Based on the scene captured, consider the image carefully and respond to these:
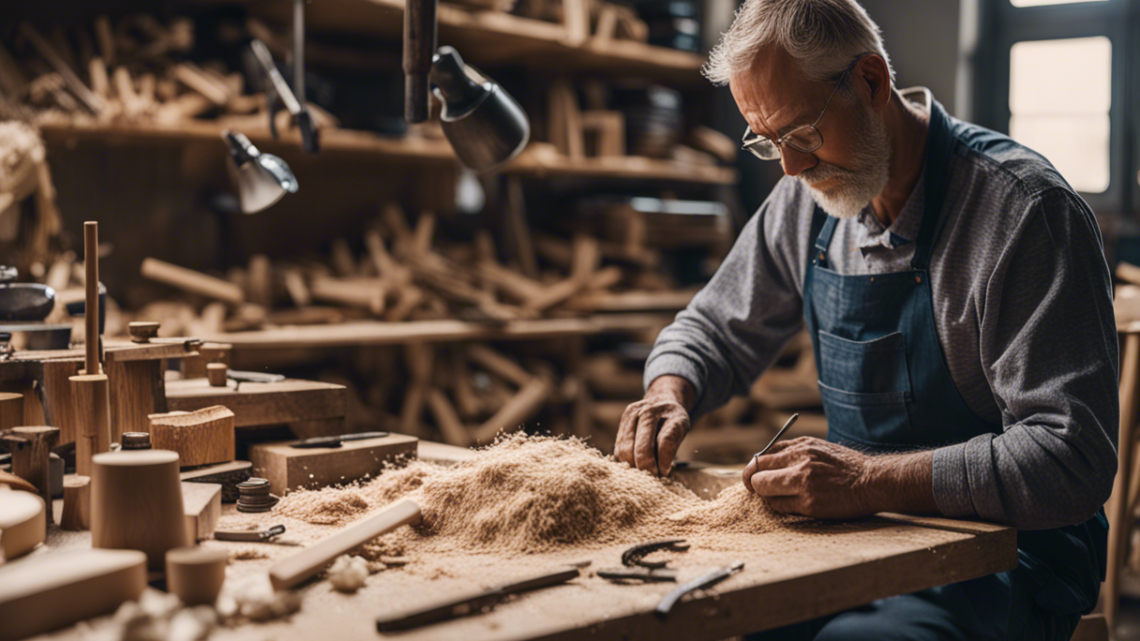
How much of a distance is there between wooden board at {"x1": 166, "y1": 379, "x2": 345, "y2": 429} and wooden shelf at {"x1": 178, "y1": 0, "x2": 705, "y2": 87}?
2.17m

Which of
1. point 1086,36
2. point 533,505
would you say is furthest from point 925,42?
point 533,505

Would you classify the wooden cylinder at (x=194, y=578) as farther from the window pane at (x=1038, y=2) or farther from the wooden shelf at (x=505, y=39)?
the window pane at (x=1038, y=2)

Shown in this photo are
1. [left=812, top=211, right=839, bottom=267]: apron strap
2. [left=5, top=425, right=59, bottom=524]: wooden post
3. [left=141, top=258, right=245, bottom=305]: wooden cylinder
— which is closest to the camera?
[left=5, top=425, right=59, bottom=524]: wooden post

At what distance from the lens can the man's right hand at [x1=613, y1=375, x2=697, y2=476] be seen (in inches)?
72.9

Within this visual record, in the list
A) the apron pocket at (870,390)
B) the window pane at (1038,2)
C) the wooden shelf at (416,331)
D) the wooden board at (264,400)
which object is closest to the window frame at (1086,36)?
the window pane at (1038,2)

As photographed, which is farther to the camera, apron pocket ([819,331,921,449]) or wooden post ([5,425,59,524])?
apron pocket ([819,331,921,449])

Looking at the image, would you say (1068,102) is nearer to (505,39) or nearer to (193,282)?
(505,39)

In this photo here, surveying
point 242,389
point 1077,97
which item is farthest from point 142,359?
point 1077,97

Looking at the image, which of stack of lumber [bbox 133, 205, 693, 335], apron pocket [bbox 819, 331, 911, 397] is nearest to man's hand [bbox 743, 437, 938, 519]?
apron pocket [bbox 819, 331, 911, 397]

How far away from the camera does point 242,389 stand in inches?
75.3

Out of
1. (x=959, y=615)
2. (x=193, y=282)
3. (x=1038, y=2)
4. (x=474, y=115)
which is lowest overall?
(x=959, y=615)

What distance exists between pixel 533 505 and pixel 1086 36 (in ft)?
16.3

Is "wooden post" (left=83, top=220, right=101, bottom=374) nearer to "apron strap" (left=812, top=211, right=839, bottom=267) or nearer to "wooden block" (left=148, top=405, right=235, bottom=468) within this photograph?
"wooden block" (left=148, top=405, right=235, bottom=468)

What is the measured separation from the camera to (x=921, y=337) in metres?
1.90
